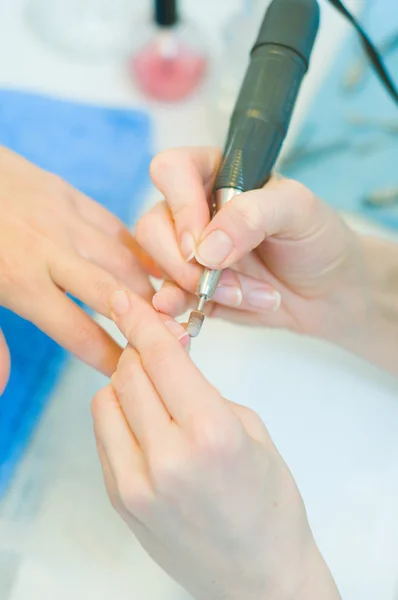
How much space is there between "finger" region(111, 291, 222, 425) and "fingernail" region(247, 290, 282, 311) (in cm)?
13

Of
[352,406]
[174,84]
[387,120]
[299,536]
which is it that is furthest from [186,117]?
[299,536]

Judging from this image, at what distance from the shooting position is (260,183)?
1.75 feet

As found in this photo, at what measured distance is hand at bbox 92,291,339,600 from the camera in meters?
0.41

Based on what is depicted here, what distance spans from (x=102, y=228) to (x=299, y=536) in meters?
0.35

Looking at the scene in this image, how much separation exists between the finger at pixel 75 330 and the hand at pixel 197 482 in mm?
89

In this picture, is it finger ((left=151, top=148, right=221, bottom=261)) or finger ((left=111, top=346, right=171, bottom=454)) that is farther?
finger ((left=151, top=148, right=221, bottom=261))

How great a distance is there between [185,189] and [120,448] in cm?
Result: 23

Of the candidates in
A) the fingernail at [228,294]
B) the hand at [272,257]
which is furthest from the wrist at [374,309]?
the fingernail at [228,294]

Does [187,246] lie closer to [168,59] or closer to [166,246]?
[166,246]

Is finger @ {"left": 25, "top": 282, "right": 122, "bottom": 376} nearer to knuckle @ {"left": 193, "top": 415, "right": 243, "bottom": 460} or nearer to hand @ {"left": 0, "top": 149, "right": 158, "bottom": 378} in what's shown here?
hand @ {"left": 0, "top": 149, "right": 158, "bottom": 378}

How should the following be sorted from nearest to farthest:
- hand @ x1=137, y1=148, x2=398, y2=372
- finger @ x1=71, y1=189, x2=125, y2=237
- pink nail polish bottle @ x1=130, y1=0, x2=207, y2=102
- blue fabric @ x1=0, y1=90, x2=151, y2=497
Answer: hand @ x1=137, y1=148, x2=398, y2=372, finger @ x1=71, y1=189, x2=125, y2=237, blue fabric @ x1=0, y1=90, x2=151, y2=497, pink nail polish bottle @ x1=130, y1=0, x2=207, y2=102

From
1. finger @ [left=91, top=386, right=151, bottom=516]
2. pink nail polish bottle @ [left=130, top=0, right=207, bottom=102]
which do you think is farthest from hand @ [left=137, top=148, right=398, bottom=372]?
pink nail polish bottle @ [left=130, top=0, right=207, bottom=102]

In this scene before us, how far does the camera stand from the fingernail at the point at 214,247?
495 millimetres

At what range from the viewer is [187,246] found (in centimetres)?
52
